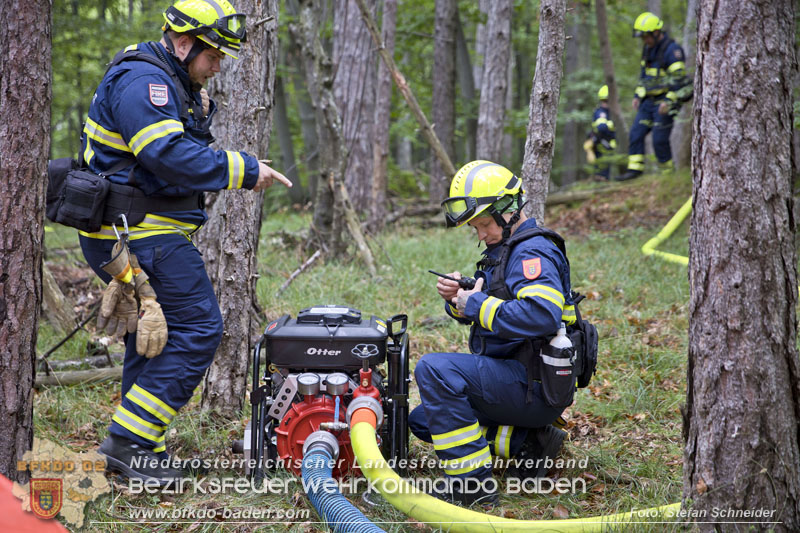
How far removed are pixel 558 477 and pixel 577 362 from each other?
0.74m

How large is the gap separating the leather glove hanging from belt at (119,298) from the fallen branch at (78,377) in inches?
66.7

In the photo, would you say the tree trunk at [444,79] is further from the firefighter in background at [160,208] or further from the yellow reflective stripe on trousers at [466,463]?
the yellow reflective stripe on trousers at [466,463]

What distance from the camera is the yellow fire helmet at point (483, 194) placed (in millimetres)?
3613

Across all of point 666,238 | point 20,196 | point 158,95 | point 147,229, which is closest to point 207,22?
point 158,95

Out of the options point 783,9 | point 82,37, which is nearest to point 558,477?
point 783,9

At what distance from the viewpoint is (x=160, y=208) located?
12.1ft

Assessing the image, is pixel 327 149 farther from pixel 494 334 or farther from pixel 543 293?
pixel 543 293

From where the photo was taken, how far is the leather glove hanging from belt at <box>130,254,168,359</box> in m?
3.55

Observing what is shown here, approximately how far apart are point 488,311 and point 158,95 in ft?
6.55

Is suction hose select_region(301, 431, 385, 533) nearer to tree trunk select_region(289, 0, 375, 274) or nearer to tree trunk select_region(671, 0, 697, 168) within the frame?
tree trunk select_region(289, 0, 375, 274)

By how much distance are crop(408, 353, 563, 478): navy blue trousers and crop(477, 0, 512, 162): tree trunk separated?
853 cm

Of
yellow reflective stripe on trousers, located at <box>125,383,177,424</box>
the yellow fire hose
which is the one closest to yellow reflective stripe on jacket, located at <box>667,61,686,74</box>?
the yellow fire hose

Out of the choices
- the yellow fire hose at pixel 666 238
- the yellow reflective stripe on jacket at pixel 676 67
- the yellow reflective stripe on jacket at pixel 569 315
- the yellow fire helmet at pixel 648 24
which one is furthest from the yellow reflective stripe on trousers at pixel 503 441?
the yellow fire helmet at pixel 648 24

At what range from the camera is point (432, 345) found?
19.3ft
